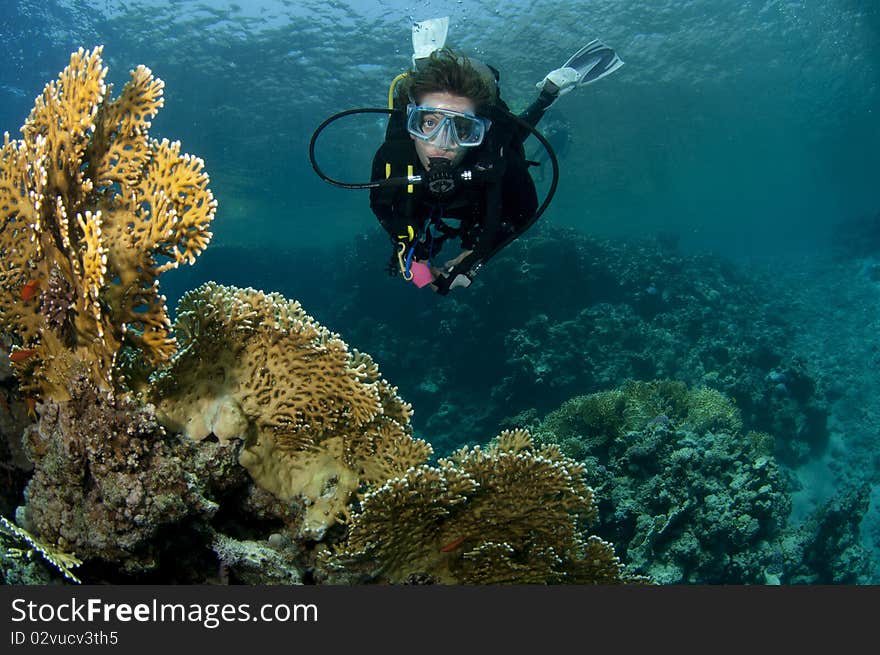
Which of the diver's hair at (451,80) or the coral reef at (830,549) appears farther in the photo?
the coral reef at (830,549)

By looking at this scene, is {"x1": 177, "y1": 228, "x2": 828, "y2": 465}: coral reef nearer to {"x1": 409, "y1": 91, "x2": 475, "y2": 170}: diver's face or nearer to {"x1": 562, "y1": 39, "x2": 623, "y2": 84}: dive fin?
{"x1": 562, "y1": 39, "x2": 623, "y2": 84}: dive fin

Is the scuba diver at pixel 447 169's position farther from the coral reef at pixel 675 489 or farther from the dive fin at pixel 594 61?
the dive fin at pixel 594 61

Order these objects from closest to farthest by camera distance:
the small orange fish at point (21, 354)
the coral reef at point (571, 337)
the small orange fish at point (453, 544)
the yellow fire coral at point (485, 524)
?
the small orange fish at point (21, 354) → the yellow fire coral at point (485, 524) → the small orange fish at point (453, 544) → the coral reef at point (571, 337)

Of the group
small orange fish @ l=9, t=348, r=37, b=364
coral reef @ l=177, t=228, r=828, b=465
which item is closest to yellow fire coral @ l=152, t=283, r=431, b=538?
small orange fish @ l=9, t=348, r=37, b=364

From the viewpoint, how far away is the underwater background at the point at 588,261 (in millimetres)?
10641

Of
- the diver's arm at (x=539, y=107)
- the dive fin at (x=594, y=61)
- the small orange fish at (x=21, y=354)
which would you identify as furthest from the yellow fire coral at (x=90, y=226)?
the dive fin at (x=594, y=61)

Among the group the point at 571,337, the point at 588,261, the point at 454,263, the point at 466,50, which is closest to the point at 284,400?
the point at 454,263

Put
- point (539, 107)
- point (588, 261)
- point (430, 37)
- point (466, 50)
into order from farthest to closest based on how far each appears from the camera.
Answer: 1. point (466, 50)
2. point (588, 261)
3. point (539, 107)
4. point (430, 37)

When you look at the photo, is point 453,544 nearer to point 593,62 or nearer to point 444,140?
point 444,140

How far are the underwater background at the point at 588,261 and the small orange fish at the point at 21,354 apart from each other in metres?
6.40

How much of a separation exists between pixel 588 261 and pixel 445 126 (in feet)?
47.6

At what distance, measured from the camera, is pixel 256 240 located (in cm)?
7544

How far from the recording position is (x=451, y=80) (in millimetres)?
4844

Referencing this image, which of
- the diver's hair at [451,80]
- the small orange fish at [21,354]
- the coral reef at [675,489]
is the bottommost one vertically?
the coral reef at [675,489]
